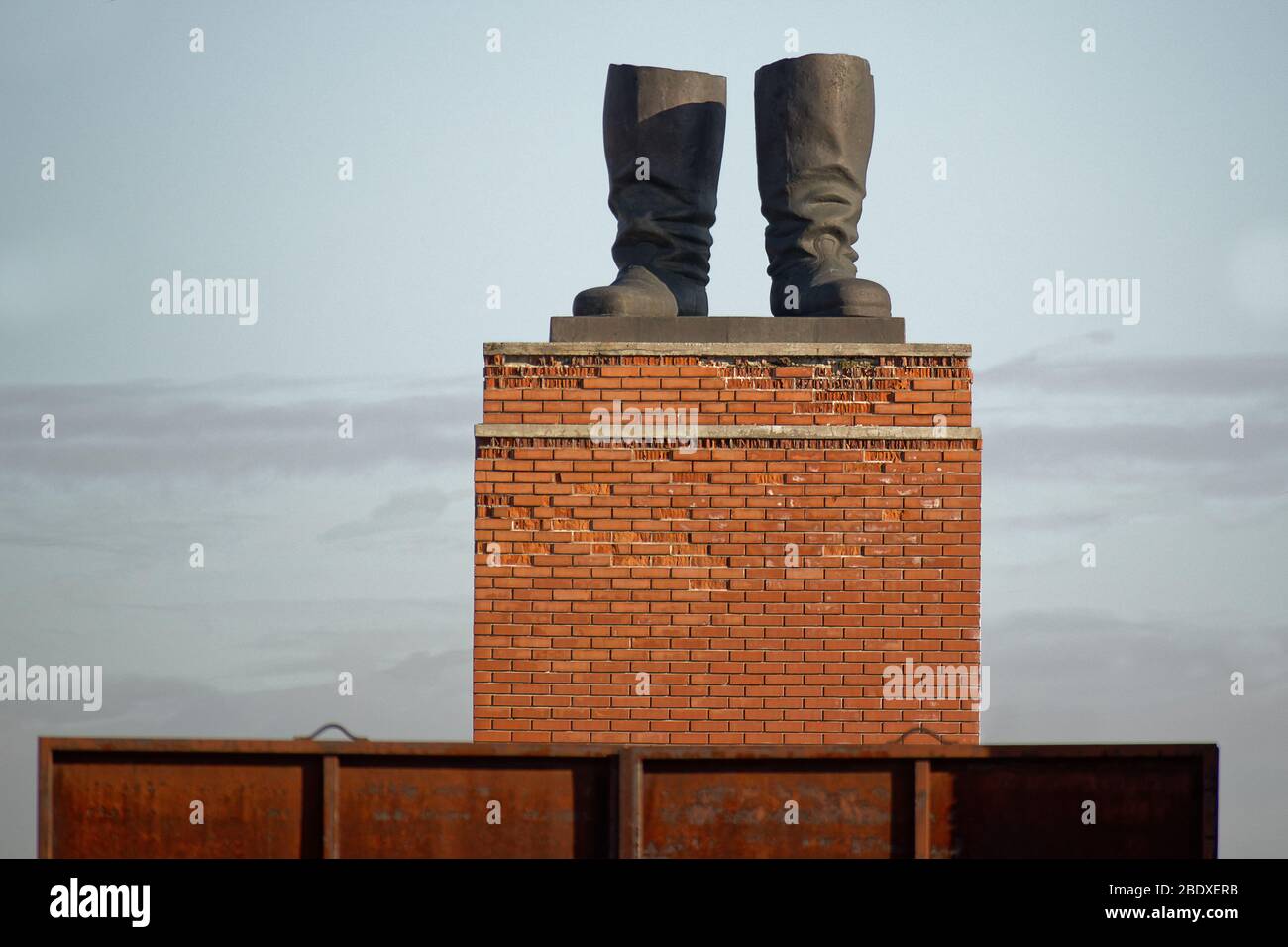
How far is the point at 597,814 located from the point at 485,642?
2261 millimetres

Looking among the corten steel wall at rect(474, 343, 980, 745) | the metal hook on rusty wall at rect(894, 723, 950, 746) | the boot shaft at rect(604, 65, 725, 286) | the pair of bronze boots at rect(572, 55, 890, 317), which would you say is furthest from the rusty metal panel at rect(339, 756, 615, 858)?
the boot shaft at rect(604, 65, 725, 286)

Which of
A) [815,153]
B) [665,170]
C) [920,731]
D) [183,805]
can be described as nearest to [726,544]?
[920,731]

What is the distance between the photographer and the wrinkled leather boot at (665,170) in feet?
31.7

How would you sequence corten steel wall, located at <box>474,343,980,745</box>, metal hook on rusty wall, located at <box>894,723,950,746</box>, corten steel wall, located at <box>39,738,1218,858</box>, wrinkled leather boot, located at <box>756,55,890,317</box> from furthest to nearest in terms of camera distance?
wrinkled leather boot, located at <box>756,55,890,317</box>
corten steel wall, located at <box>474,343,980,745</box>
metal hook on rusty wall, located at <box>894,723,950,746</box>
corten steel wall, located at <box>39,738,1218,858</box>

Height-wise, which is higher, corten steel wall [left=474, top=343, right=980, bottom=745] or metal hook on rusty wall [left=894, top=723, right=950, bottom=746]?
corten steel wall [left=474, top=343, right=980, bottom=745]

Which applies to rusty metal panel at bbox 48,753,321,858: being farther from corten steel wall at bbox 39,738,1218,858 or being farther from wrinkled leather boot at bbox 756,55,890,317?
wrinkled leather boot at bbox 756,55,890,317

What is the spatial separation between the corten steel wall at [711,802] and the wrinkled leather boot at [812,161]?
11.6ft

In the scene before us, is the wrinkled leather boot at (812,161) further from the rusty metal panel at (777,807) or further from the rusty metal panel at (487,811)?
the rusty metal panel at (487,811)

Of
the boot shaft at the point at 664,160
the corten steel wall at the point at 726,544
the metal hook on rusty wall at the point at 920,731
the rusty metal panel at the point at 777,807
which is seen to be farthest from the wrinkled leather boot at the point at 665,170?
the rusty metal panel at the point at 777,807

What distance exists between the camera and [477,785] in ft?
21.9

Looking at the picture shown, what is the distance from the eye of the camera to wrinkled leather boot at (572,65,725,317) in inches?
380

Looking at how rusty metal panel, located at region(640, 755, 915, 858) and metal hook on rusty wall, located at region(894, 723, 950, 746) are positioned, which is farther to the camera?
metal hook on rusty wall, located at region(894, 723, 950, 746)

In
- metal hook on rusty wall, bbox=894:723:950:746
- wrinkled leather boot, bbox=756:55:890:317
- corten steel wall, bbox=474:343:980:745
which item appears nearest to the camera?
metal hook on rusty wall, bbox=894:723:950:746

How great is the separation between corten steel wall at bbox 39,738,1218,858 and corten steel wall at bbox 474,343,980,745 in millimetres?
1996
